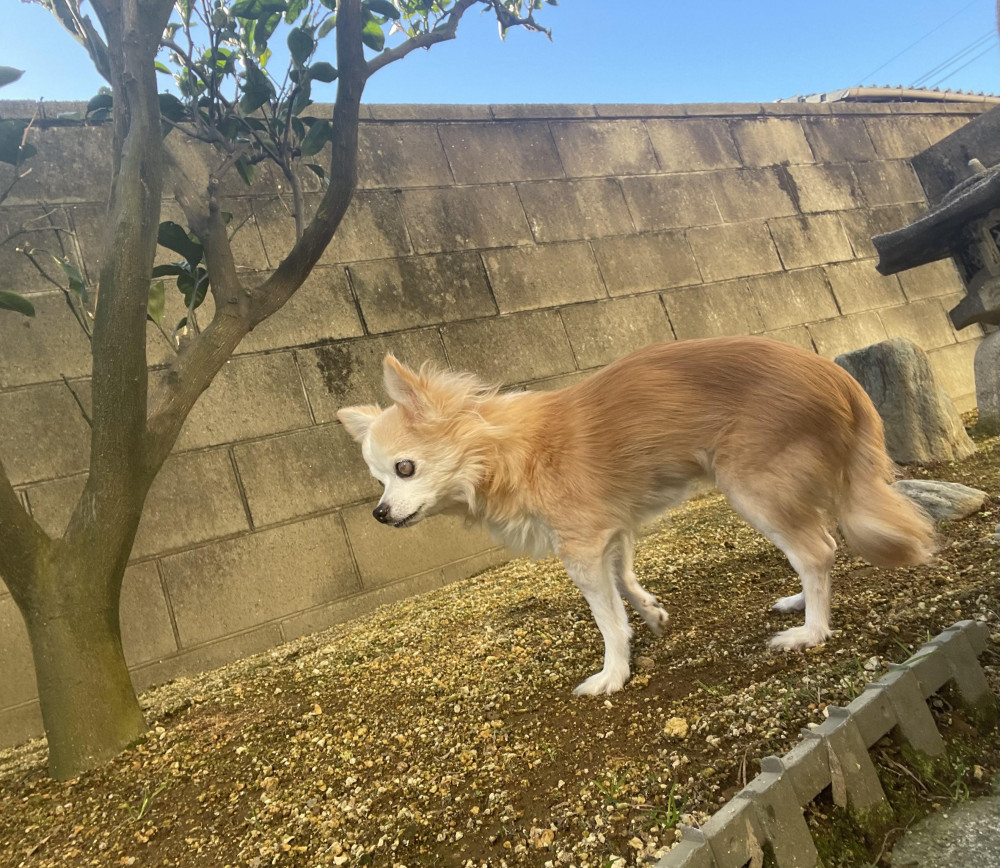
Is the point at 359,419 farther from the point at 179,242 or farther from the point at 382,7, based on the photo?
the point at 382,7

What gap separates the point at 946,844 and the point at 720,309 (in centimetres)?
425

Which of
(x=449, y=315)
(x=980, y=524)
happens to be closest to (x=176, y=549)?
(x=449, y=315)

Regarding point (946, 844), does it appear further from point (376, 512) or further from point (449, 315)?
point (449, 315)

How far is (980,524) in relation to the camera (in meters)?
2.67

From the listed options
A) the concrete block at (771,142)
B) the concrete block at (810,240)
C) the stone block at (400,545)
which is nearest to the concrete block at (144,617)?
the stone block at (400,545)

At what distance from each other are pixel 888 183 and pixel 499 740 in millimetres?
6393

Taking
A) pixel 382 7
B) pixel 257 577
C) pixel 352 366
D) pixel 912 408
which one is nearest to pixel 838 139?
pixel 912 408

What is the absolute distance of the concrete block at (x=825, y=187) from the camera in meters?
5.60

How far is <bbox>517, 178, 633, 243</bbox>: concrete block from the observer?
4586 millimetres

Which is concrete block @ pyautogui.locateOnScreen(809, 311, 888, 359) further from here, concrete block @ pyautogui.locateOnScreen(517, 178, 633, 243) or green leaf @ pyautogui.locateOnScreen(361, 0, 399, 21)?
green leaf @ pyautogui.locateOnScreen(361, 0, 399, 21)

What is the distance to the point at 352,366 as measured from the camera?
12.7 feet

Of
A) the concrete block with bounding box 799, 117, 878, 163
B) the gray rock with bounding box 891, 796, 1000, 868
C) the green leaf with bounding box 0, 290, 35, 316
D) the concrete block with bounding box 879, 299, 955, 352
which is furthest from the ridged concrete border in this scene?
the concrete block with bounding box 799, 117, 878, 163

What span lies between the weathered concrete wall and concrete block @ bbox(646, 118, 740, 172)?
2 centimetres

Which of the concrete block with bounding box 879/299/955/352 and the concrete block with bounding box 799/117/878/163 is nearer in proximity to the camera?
the concrete block with bounding box 879/299/955/352
